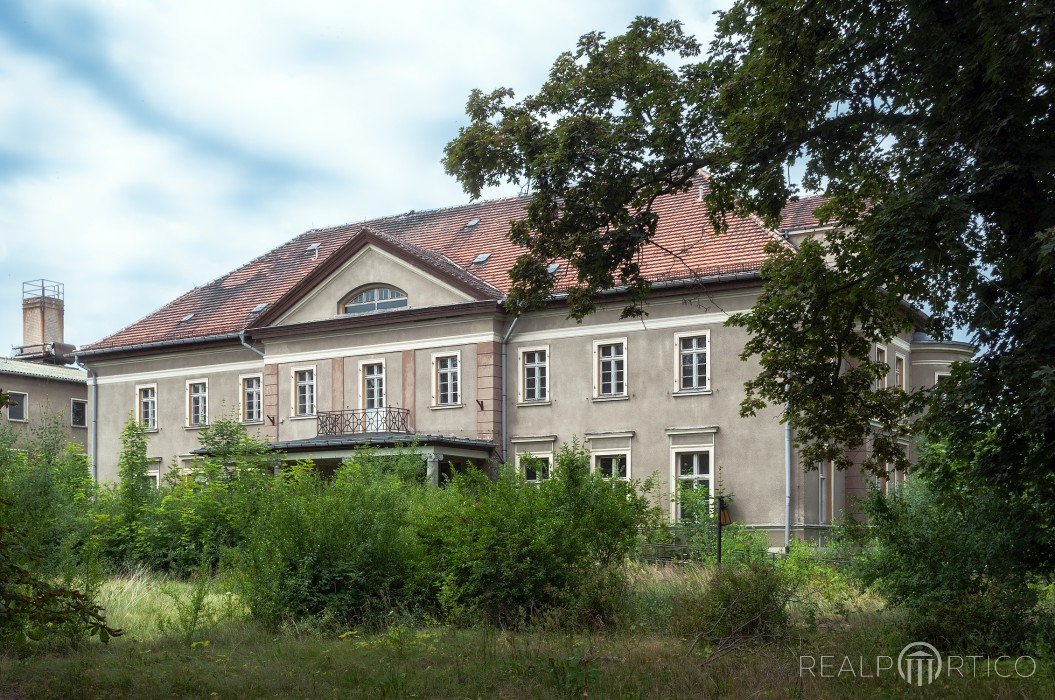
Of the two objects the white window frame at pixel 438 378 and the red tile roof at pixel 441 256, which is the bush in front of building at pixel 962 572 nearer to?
the red tile roof at pixel 441 256

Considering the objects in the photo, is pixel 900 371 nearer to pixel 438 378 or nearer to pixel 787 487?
pixel 787 487

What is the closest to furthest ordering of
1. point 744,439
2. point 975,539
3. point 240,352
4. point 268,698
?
point 268,698 < point 975,539 < point 744,439 < point 240,352

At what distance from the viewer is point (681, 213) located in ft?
103

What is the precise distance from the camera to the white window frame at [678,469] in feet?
90.6

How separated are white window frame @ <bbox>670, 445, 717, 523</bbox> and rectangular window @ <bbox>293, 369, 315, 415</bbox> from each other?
11.5m

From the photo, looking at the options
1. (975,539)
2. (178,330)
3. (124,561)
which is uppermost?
(178,330)

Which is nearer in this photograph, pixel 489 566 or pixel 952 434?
pixel 952 434

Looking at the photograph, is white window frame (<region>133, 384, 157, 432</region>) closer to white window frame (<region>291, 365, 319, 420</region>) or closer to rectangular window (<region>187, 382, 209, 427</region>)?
rectangular window (<region>187, 382, 209, 427</region>)

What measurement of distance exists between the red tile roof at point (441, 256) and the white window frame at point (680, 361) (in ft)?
4.79

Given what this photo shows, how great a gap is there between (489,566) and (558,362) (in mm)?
16701

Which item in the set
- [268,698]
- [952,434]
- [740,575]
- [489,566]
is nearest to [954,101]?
[952,434]

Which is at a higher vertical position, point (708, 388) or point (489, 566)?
point (708, 388)

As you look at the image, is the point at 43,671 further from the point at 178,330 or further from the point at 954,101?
the point at 178,330

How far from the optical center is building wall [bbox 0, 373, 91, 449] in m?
48.5
